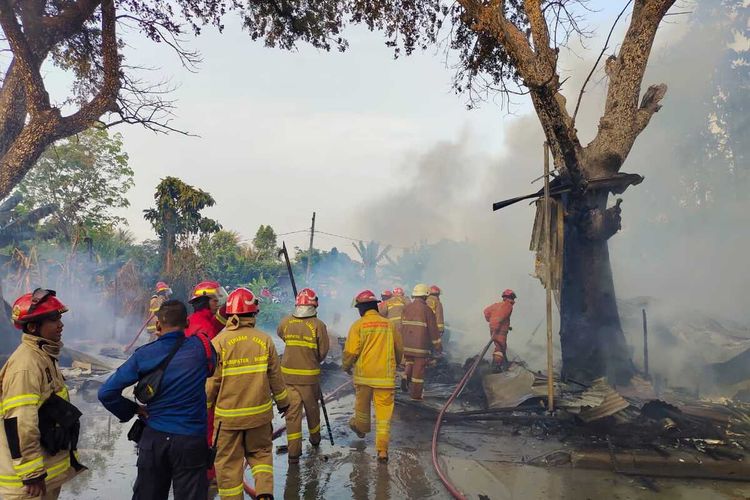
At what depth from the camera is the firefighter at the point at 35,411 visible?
3076 millimetres

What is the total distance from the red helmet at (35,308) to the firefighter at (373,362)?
3497 millimetres

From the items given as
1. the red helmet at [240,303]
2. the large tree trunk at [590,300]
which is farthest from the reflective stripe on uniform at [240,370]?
the large tree trunk at [590,300]

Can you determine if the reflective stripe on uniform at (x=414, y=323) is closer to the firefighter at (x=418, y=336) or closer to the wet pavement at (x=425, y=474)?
the firefighter at (x=418, y=336)

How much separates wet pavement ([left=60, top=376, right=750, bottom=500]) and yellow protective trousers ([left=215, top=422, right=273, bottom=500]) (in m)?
0.81

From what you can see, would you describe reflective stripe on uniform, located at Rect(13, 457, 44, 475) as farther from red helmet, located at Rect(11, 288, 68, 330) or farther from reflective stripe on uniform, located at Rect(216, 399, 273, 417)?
reflective stripe on uniform, located at Rect(216, 399, 273, 417)

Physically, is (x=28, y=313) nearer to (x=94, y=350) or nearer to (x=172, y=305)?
(x=172, y=305)

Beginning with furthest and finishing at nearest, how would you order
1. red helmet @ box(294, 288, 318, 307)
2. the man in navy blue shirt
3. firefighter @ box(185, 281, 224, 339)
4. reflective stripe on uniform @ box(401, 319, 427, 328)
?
reflective stripe on uniform @ box(401, 319, 427, 328) < red helmet @ box(294, 288, 318, 307) < firefighter @ box(185, 281, 224, 339) < the man in navy blue shirt

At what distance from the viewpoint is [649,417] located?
688 centimetres

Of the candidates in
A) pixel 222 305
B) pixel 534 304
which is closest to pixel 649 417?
pixel 222 305

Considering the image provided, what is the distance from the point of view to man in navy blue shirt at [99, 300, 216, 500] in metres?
3.50

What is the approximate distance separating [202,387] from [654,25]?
358 inches

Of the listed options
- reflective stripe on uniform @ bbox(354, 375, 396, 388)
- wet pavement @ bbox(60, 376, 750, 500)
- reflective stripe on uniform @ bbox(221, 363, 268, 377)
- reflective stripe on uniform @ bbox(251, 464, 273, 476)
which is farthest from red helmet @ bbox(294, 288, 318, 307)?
reflective stripe on uniform @ bbox(251, 464, 273, 476)

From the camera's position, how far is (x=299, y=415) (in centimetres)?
615

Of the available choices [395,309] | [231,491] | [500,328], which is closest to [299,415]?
[231,491]
